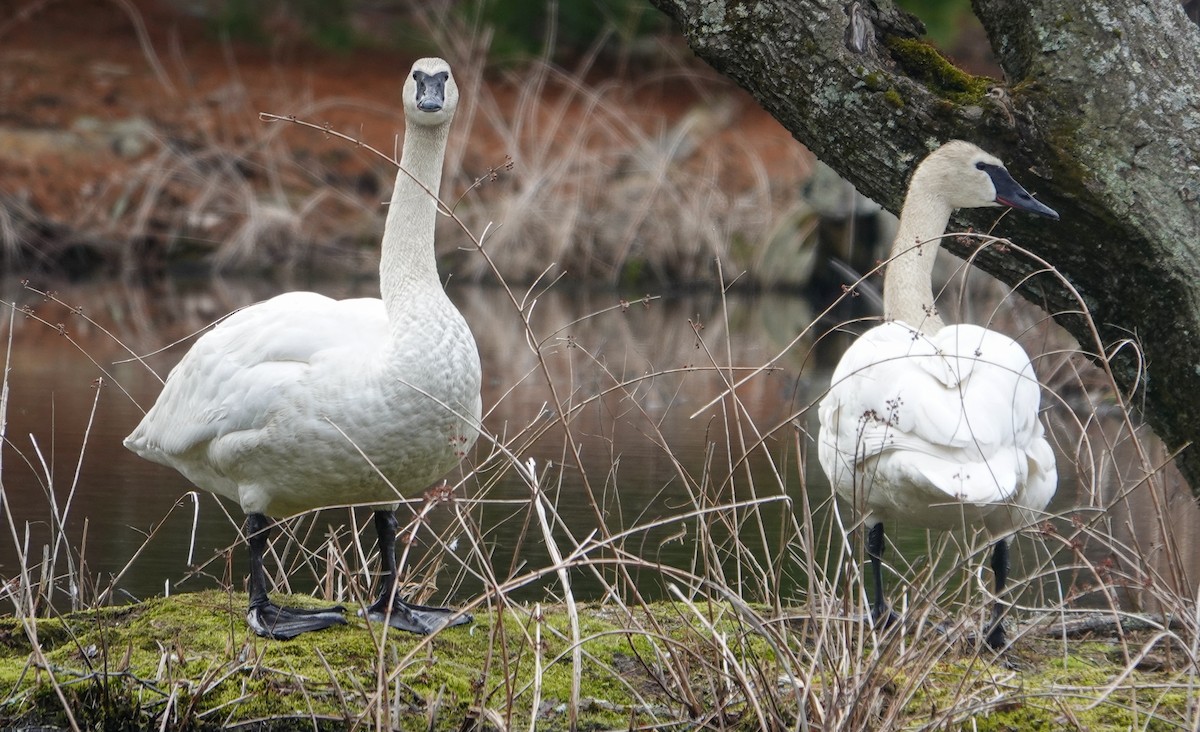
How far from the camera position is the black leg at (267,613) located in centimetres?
417

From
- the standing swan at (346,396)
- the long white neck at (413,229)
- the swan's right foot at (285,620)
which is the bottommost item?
the swan's right foot at (285,620)

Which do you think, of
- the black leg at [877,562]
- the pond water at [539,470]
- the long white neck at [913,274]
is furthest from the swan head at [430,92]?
the black leg at [877,562]

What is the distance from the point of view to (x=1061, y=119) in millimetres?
4344

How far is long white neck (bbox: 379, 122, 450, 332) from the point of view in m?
4.42

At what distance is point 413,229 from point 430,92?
376mm

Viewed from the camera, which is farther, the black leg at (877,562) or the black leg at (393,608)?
the black leg at (877,562)

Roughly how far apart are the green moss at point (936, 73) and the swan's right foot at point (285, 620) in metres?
2.14

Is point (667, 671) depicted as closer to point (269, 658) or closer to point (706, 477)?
point (706, 477)

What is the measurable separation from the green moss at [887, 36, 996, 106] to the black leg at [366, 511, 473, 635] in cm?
189

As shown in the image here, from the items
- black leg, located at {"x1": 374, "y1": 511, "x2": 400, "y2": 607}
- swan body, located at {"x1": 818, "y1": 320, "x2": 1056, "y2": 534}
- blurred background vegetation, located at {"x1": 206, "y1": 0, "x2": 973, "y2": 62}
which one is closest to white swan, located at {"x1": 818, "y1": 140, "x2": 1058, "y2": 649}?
swan body, located at {"x1": 818, "y1": 320, "x2": 1056, "y2": 534}

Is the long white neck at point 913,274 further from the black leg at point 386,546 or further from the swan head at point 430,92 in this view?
the black leg at point 386,546

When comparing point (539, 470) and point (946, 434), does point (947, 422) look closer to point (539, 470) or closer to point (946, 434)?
point (946, 434)

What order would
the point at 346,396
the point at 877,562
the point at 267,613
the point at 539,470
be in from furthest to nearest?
the point at 539,470 < the point at 877,562 < the point at 267,613 < the point at 346,396

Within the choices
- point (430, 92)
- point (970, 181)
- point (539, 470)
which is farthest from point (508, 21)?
point (430, 92)
